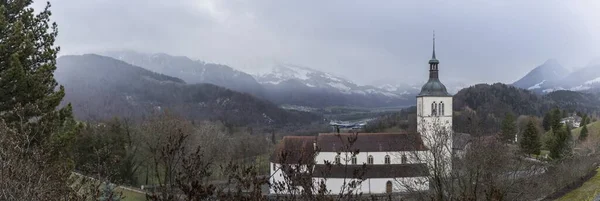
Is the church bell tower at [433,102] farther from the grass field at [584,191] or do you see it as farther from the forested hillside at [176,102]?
the forested hillside at [176,102]

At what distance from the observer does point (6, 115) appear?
12.3 meters

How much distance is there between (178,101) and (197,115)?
1268 inches

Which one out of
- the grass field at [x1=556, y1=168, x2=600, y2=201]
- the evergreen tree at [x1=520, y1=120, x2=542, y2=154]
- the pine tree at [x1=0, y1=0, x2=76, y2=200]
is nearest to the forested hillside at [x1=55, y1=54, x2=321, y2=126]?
the evergreen tree at [x1=520, y1=120, x2=542, y2=154]

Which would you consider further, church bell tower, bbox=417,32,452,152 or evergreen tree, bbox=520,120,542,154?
evergreen tree, bbox=520,120,542,154

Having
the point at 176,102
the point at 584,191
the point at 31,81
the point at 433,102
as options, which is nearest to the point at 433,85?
the point at 433,102

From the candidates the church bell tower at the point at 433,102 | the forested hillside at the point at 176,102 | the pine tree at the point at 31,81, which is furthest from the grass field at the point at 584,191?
the forested hillside at the point at 176,102

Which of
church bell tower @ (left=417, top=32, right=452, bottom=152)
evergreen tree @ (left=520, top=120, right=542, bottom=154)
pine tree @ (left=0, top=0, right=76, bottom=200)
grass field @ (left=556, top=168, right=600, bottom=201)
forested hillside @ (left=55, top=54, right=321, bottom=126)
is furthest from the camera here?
forested hillside @ (left=55, top=54, right=321, bottom=126)

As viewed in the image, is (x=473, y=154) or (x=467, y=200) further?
(x=473, y=154)

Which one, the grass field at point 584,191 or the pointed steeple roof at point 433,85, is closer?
the grass field at point 584,191

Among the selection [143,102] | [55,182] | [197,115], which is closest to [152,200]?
[55,182]

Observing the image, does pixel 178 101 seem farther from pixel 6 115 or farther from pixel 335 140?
pixel 6 115

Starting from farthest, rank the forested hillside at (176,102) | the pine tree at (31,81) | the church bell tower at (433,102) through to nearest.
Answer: the forested hillside at (176,102), the church bell tower at (433,102), the pine tree at (31,81)

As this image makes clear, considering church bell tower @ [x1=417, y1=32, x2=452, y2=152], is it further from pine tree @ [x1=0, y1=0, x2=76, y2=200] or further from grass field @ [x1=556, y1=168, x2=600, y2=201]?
pine tree @ [x1=0, y1=0, x2=76, y2=200]

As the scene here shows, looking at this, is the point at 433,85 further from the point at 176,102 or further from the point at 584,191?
the point at 176,102
